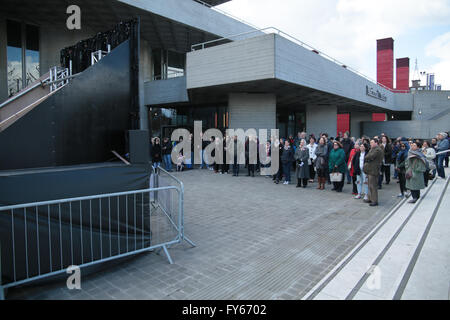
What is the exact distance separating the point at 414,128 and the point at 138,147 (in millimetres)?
34903

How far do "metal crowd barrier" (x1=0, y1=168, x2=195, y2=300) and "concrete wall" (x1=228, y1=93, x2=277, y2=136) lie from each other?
1258 cm

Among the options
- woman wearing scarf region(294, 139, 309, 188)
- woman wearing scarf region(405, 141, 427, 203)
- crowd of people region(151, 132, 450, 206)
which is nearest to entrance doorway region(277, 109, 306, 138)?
crowd of people region(151, 132, 450, 206)

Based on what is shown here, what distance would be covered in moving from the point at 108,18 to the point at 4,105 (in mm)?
14115

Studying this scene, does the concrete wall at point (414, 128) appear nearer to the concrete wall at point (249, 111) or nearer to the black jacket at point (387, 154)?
the concrete wall at point (249, 111)

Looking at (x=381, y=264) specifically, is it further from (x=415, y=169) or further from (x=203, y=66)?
(x=203, y=66)

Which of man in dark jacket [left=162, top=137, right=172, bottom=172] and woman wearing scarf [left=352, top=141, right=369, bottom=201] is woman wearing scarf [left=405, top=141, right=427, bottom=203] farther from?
man in dark jacket [left=162, top=137, right=172, bottom=172]

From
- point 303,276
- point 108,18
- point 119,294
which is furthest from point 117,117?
point 108,18

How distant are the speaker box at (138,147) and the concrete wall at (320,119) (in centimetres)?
2049

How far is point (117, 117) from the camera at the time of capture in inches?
221

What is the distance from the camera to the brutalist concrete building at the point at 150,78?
199 inches

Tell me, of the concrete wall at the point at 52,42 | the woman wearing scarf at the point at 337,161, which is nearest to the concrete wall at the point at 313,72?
the woman wearing scarf at the point at 337,161

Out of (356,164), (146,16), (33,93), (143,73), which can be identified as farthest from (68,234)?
(143,73)

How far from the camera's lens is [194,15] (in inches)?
757

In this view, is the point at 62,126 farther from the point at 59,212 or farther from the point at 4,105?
the point at 4,105
